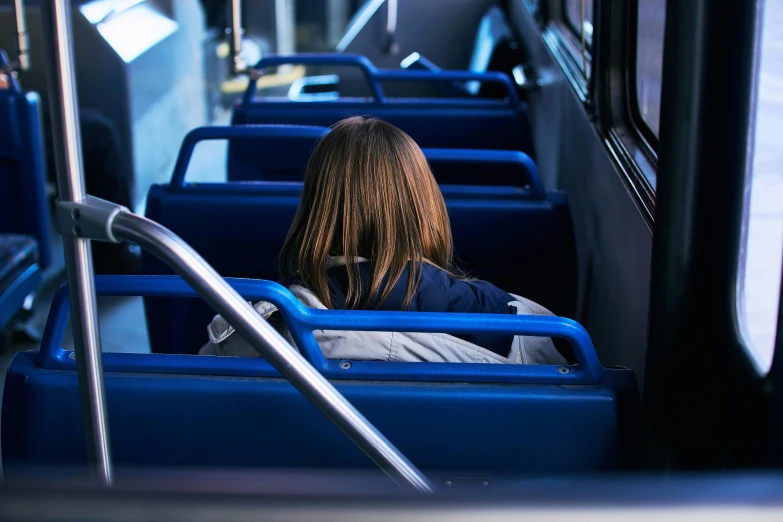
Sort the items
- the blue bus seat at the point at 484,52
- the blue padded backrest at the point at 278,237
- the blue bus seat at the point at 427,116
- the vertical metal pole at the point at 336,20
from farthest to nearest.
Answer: the vertical metal pole at the point at 336,20 < the blue bus seat at the point at 484,52 < the blue bus seat at the point at 427,116 < the blue padded backrest at the point at 278,237

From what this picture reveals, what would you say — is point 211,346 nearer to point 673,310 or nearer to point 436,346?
point 436,346

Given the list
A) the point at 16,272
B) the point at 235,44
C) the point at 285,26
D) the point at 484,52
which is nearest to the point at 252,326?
the point at 16,272

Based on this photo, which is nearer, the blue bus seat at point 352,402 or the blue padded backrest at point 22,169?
the blue bus seat at point 352,402

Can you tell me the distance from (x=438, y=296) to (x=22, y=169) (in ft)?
6.91

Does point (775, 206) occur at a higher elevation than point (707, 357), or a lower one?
higher

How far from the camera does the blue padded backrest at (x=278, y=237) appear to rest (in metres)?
2.01

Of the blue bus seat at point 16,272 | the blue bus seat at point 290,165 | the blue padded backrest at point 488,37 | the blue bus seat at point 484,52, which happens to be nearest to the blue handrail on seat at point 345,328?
the blue bus seat at point 290,165

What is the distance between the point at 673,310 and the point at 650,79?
1273 millimetres

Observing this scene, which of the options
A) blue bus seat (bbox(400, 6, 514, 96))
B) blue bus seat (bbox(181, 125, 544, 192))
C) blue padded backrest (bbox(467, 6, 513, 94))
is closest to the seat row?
blue bus seat (bbox(181, 125, 544, 192))

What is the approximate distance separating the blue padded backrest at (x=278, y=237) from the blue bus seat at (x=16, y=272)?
2.32 ft

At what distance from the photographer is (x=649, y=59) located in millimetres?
2182

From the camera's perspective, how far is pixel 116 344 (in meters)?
2.93

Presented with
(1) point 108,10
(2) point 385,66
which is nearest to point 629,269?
(1) point 108,10

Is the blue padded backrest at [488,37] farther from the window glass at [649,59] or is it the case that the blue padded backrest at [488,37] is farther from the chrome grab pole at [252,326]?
the chrome grab pole at [252,326]
